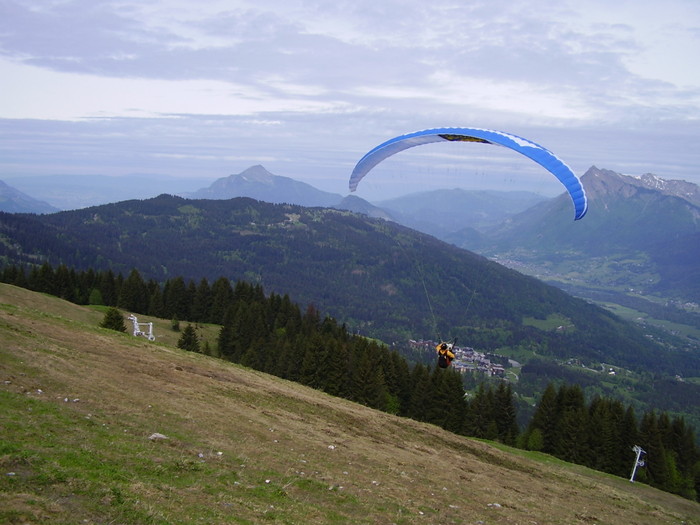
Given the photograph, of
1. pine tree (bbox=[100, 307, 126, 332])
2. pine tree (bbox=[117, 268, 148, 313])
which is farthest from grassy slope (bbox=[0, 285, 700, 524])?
pine tree (bbox=[117, 268, 148, 313])

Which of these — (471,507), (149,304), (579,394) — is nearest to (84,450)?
(471,507)

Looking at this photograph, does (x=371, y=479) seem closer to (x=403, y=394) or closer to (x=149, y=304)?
(x=403, y=394)

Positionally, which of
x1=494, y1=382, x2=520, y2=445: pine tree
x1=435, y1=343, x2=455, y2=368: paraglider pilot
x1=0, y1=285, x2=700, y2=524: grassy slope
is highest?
x1=435, y1=343, x2=455, y2=368: paraglider pilot

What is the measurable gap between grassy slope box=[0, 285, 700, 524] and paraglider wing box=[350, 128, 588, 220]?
16.4 m

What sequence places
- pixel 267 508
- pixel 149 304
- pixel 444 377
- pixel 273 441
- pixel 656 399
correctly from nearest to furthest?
pixel 267 508 → pixel 273 441 → pixel 444 377 → pixel 149 304 → pixel 656 399

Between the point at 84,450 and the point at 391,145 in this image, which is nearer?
the point at 84,450

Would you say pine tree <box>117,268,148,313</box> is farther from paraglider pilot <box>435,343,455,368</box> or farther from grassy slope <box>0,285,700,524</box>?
paraglider pilot <box>435,343,455,368</box>

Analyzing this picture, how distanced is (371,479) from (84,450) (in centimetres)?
1099

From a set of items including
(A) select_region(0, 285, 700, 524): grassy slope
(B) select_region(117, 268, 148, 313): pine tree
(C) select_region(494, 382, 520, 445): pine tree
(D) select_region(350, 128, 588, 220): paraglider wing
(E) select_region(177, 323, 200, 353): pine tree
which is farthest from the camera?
(B) select_region(117, 268, 148, 313): pine tree

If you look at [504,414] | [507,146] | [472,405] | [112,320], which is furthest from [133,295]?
[507,146]

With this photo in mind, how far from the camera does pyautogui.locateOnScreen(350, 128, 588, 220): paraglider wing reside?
2811 centimetres

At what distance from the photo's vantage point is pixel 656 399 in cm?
19438

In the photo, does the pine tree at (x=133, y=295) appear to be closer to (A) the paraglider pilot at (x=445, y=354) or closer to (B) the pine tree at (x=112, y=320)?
(B) the pine tree at (x=112, y=320)

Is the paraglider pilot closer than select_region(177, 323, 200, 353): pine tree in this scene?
Yes
